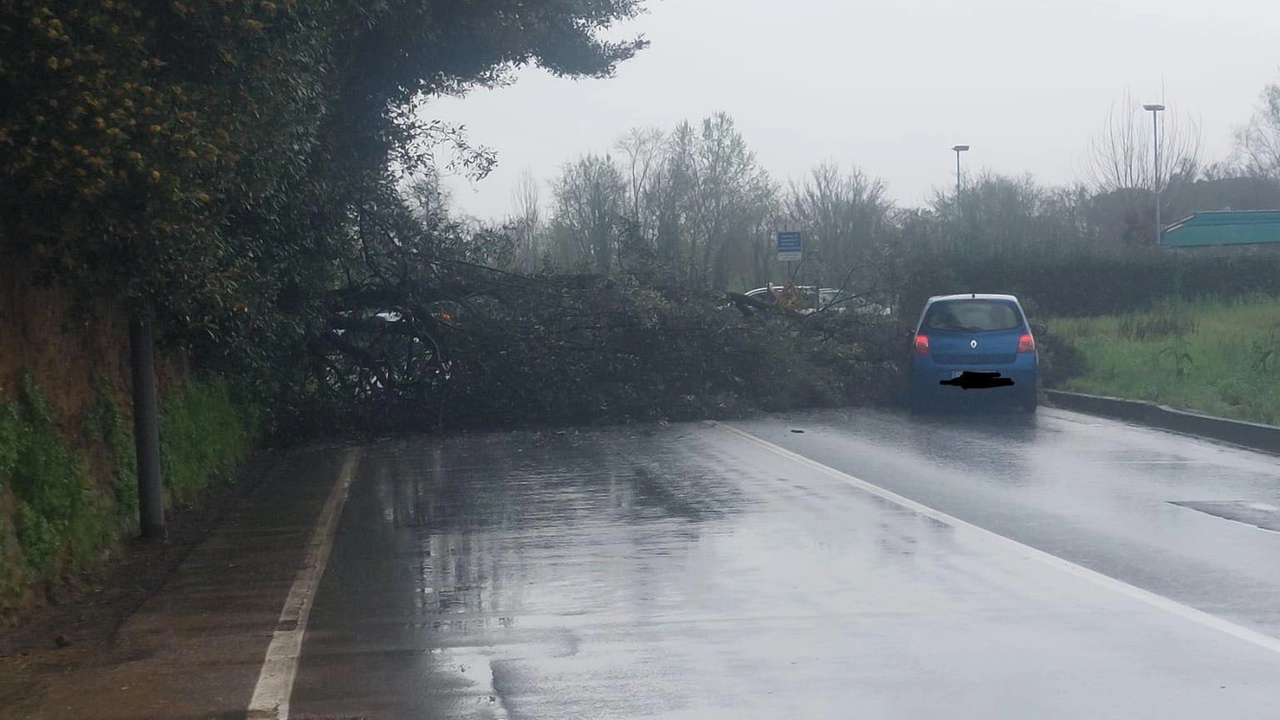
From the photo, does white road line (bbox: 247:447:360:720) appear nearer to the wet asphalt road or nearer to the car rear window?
the wet asphalt road

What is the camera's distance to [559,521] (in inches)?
465

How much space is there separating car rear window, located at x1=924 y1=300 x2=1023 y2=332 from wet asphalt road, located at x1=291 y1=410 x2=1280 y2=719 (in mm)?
4934

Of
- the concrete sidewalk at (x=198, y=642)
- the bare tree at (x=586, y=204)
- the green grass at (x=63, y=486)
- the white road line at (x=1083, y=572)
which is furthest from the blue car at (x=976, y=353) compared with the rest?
the bare tree at (x=586, y=204)

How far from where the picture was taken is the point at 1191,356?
76.0ft

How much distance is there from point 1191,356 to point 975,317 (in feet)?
16.8

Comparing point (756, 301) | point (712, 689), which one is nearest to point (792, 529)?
point (712, 689)

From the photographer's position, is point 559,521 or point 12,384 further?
point 559,521

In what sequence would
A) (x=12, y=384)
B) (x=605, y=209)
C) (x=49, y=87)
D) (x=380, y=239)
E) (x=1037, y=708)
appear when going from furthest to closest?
1. (x=605, y=209)
2. (x=380, y=239)
3. (x=12, y=384)
4. (x=49, y=87)
5. (x=1037, y=708)

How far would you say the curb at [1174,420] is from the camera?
1600cm

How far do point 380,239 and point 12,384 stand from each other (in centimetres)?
1084

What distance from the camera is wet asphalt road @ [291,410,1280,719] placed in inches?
255

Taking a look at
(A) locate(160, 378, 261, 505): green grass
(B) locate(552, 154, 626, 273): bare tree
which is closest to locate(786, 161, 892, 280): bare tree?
(B) locate(552, 154, 626, 273): bare tree

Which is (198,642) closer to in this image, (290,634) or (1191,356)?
(290,634)

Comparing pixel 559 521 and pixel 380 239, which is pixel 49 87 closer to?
pixel 559 521
